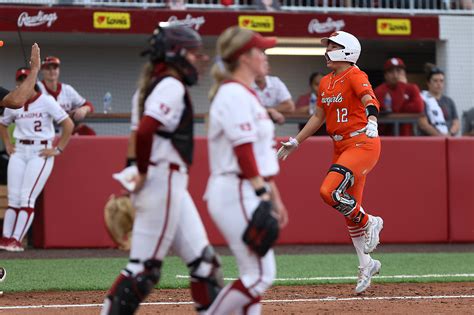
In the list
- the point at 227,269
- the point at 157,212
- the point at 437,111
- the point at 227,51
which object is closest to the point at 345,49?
the point at 227,269

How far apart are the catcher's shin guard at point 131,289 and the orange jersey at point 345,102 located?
13.0ft

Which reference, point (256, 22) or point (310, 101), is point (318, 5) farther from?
point (310, 101)

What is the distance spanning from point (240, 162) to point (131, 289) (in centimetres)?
109

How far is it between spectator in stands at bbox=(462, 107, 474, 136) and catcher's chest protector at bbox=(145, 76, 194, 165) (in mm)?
11794

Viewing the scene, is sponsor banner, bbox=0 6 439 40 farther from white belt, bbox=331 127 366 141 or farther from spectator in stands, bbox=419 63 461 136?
white belt, bbox=331 127 366 141

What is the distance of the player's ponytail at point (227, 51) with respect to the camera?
643 centimetres

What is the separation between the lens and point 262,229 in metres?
6.20

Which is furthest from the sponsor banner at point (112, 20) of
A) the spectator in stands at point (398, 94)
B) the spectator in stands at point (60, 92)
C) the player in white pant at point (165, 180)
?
the player in white pant at point (165, 180)

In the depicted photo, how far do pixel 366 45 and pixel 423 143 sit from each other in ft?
14.9

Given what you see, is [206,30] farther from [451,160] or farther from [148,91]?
[148,91]

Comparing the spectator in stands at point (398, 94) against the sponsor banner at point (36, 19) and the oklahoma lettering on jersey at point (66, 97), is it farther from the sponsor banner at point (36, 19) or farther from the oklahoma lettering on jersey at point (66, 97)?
the sponsor banner at point (36, 19)

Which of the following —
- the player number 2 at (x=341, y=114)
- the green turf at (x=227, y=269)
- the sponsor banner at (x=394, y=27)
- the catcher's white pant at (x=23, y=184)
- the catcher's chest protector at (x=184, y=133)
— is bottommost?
the green turf at (x=227, y=269)

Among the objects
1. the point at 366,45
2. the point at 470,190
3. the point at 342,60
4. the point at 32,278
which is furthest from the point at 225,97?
the point at 366,45

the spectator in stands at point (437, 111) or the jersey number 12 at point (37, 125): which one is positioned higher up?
the jersey number 12 at point (37, 125)
